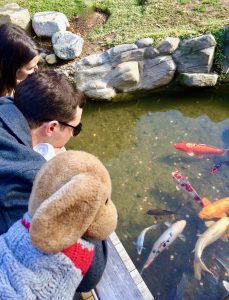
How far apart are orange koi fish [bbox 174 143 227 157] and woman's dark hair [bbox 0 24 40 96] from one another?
2.48 m

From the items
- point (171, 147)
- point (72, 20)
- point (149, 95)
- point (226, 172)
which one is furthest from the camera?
point (72, 20)

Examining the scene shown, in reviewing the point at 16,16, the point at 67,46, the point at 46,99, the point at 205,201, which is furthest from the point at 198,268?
the point at 16,16

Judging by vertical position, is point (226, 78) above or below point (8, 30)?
below

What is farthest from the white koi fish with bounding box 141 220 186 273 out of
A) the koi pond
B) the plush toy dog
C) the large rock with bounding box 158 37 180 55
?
the large rock with bounding box 158 37 180 55

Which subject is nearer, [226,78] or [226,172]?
[226,172]

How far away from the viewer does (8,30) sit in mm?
2891

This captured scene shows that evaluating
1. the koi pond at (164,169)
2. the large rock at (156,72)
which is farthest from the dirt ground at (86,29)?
the koi pond at (164,169)

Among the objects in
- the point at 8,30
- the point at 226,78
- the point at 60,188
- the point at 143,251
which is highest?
the point at 60,188

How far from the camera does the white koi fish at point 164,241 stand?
3.72m

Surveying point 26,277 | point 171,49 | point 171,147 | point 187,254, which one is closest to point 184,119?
point 171,147

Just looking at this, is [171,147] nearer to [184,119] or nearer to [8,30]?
[184,119]

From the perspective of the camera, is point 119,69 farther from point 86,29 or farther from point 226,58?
point 226,58

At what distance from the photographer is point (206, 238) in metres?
3.69

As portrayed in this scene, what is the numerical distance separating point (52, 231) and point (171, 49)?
5.01 metres
